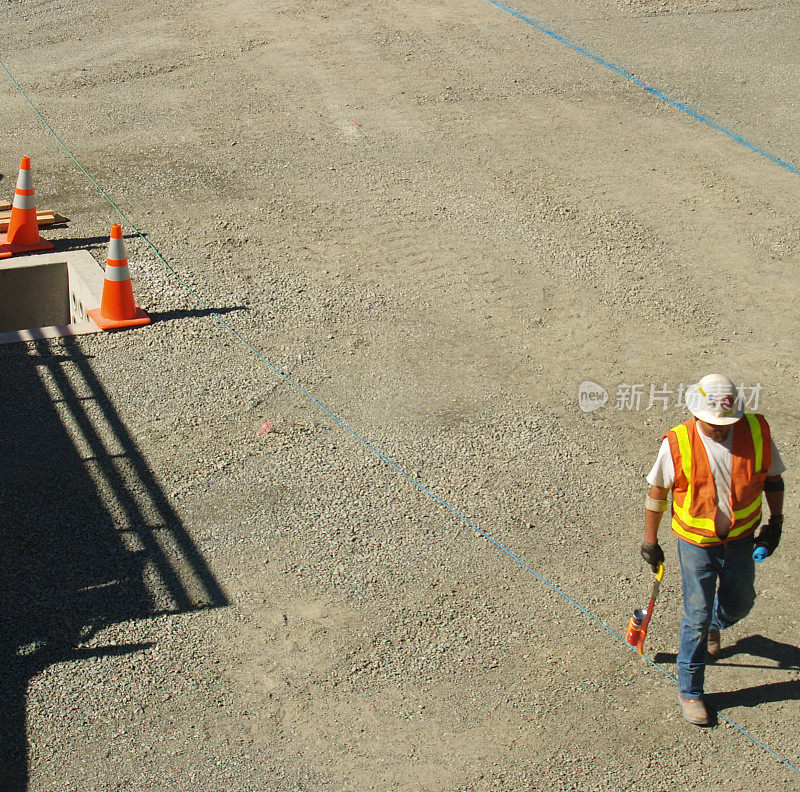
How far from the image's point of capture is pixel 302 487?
6.99m

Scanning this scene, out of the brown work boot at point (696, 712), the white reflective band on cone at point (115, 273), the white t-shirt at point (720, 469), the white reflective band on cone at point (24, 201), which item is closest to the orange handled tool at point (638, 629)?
the brown work boot at point (696, 712)

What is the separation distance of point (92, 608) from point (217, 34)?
12029mm

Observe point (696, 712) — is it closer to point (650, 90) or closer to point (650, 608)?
point (650, 608)

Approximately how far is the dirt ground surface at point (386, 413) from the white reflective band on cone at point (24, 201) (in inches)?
20.8

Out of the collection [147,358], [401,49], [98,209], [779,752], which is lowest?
[779,752]

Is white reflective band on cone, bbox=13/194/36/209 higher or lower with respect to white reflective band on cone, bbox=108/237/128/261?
higher

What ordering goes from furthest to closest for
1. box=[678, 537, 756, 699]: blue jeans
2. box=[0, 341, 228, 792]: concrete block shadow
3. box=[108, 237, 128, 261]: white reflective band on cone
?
1. box=[108, 237, 128, 261]: white reflective band on cone
2. box=[0, 341, 228, 792]: concrete block shadow
3. box=[678, 537, 756, 699]: blue jeans

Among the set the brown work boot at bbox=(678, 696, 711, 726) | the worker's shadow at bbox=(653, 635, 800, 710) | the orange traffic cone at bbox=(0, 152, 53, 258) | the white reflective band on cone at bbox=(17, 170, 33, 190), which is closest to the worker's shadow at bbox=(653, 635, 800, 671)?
the worker's shadow at bbox=(653, 635, 800, 710)

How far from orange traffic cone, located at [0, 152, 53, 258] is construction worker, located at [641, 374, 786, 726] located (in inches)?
283

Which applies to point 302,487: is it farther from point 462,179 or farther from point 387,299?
point 462,179

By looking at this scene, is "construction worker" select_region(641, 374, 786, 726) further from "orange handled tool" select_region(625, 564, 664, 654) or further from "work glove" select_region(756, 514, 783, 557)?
"orange handled tool" select_region(625, 564, 664, 654)

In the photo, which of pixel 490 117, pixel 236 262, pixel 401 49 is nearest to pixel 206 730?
pixel 236 262

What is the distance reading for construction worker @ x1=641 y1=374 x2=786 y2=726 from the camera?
16.3 feet

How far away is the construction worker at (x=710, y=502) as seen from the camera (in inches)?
196
